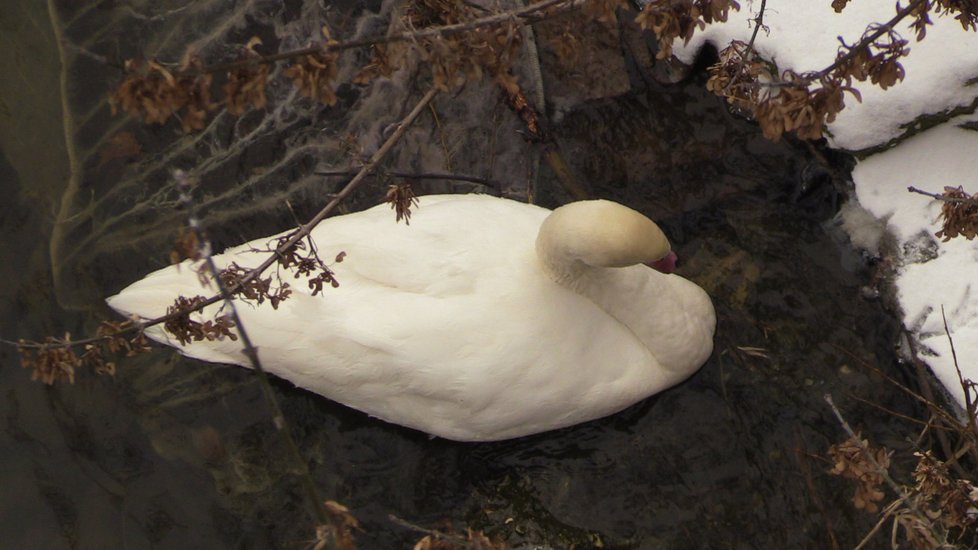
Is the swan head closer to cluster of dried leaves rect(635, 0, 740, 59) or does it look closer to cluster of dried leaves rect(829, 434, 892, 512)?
cluster of dried leaves rect(635, 0, 740, 59)

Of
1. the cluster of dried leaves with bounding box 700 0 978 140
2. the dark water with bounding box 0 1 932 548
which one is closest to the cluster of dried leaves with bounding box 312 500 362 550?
the cluster of dried leaves with bounding box 700 0 978 140

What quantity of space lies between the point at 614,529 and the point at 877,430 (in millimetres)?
1207

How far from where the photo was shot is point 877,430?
4207mm

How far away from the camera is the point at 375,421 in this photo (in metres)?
4.29

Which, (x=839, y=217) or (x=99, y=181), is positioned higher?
(x=99, y=181)

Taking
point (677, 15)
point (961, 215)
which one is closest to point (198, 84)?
point (677, 15)

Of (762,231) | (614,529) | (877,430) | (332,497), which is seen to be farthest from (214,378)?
(877,430)

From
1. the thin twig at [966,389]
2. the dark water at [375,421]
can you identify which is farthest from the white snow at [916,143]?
the dark water at [375,421]

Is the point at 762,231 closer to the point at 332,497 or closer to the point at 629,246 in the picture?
the point at 629,246

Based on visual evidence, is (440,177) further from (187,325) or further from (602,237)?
(187,325)

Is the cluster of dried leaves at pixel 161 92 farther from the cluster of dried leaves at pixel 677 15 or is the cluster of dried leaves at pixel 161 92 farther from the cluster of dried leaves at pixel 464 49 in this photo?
the cluster of dried leaves at pixel 677 15

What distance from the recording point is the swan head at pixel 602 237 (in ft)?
11.0

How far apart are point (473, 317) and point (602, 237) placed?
571mm

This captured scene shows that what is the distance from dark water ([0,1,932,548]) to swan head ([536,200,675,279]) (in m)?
1.05
